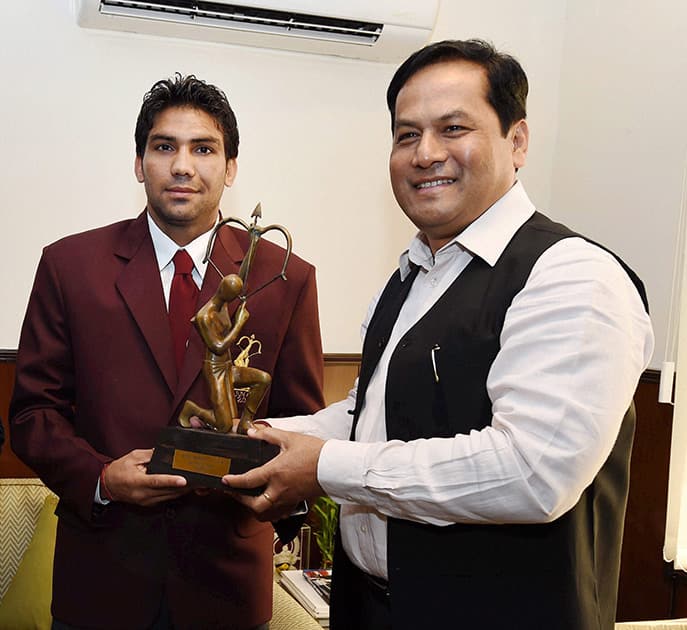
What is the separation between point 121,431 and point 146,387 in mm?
102

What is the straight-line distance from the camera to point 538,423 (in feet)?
4.54

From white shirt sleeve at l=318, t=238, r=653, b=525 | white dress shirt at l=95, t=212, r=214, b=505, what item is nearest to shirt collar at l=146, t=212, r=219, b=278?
white dress shirt at l=95, t=212, r=214, b=505

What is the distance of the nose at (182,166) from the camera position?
6.56ft

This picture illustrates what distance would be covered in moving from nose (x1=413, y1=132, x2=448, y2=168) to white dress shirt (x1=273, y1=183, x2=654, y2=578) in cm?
26

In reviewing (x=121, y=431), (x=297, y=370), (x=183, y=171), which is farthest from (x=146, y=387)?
(x=183, y=171)

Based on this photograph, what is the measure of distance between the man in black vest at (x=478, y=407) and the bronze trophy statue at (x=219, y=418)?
0.17 ft

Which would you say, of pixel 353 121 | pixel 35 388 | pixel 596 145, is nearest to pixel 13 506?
pixel 35 388

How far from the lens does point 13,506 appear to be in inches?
119

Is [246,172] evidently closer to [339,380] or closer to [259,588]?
[339,380]

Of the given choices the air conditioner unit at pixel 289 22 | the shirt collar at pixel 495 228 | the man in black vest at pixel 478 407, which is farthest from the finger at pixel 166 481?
the air conditioner unit at pixel 289 22

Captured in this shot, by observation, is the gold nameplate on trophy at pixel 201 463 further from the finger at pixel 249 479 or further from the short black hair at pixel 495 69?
the short black hair at pixel 495 69

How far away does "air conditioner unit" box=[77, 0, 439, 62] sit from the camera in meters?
3.20

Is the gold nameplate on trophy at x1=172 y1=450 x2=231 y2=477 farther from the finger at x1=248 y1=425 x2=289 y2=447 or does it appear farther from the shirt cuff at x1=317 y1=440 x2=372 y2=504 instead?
the shirt cuff at x1=317 y1=440 x2=372 y2=504

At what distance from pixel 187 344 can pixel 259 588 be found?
53 cm
